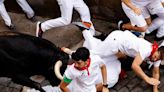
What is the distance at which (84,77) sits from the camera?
19.3ft

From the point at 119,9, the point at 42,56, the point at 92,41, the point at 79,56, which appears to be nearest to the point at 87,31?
the point at 92,41

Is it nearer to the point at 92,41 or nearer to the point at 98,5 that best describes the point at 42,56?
the point at 92,41

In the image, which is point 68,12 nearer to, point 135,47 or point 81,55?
point 135,47

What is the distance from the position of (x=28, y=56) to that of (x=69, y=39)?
1949 millimetres

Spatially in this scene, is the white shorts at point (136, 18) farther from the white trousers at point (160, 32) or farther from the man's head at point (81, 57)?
the man's head at point (81, 57)

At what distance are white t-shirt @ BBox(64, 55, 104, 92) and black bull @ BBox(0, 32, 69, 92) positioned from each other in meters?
0.27

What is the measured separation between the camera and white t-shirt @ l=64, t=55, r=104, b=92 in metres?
5.81

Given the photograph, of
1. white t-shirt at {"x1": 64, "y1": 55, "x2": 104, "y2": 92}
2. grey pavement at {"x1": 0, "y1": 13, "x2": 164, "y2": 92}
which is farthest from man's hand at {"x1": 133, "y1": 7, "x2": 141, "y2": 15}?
white t-shirt at {"x1": 64, "y1": 55, "x2": 104, "y2": 92}

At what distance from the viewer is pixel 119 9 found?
802 cm

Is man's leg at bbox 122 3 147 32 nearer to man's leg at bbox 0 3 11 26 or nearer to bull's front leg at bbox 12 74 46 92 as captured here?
bull's front leg at bbox 12 74 46 92

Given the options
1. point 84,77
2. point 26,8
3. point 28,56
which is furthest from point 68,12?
point 84,77

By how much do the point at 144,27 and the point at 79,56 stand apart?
2.06 metres

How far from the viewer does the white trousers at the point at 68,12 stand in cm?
745

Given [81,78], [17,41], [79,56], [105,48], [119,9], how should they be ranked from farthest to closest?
[119,9] < [105,48] < [17,41] < [81,78] < [79,56]
